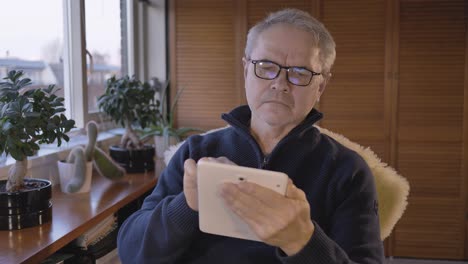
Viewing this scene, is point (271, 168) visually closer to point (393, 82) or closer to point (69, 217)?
point (69, 217)

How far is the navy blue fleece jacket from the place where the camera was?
1.18 meters

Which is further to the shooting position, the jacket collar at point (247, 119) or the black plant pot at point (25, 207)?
the black plant pot at point (25, 207)

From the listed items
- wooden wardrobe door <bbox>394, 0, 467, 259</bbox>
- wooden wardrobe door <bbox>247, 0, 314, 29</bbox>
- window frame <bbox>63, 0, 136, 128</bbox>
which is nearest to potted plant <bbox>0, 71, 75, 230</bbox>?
window frame <bbox>63, 0, 136, 128</bbox>

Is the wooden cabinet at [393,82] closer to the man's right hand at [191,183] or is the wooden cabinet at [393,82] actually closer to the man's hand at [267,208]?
the man's right hand at [191,183]

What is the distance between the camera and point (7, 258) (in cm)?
125

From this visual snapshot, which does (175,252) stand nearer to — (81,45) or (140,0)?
(81,45)

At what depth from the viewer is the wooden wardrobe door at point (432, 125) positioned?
3318 mm

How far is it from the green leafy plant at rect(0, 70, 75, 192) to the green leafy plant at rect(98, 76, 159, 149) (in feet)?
2.98

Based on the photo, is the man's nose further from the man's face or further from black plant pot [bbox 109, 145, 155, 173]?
black plant pot [bbox 109, 145, 155, 173]

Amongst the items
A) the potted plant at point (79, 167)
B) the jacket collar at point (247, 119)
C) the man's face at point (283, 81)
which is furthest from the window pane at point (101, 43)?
the man's face at point (283, 81)

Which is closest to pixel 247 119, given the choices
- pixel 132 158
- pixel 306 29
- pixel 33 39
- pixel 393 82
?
pixel 306 29

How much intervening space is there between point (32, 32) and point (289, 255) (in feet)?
5.66

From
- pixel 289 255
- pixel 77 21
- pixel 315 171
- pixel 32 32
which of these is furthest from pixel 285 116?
pixel 77 21

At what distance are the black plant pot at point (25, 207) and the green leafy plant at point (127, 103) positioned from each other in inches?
39.6
